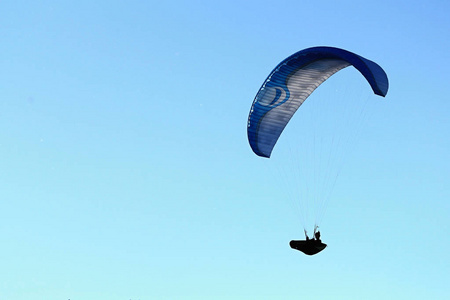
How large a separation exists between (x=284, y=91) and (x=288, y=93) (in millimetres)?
364

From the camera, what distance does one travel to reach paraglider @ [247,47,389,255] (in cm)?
5194

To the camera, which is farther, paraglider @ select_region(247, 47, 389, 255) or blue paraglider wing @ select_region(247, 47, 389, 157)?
blue paraglider wing @ select_region(247, 47, 389, 157)

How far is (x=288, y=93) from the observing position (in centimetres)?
5419

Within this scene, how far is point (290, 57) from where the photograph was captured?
5253 cm

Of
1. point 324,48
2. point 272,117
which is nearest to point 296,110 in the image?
point 272,117

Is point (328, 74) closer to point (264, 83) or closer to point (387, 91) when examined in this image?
point (264, 83)

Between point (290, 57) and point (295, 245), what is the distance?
29.8 feet

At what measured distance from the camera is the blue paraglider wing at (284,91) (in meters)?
52.8

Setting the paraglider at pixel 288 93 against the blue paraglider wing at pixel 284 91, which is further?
the blue paraglider wing at pixel 284 91

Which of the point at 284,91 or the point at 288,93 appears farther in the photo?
the point at 288,93

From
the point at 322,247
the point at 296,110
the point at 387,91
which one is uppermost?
the point at 296,110

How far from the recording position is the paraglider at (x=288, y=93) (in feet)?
170

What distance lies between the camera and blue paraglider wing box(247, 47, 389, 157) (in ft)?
173

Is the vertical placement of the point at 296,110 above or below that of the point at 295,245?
above
